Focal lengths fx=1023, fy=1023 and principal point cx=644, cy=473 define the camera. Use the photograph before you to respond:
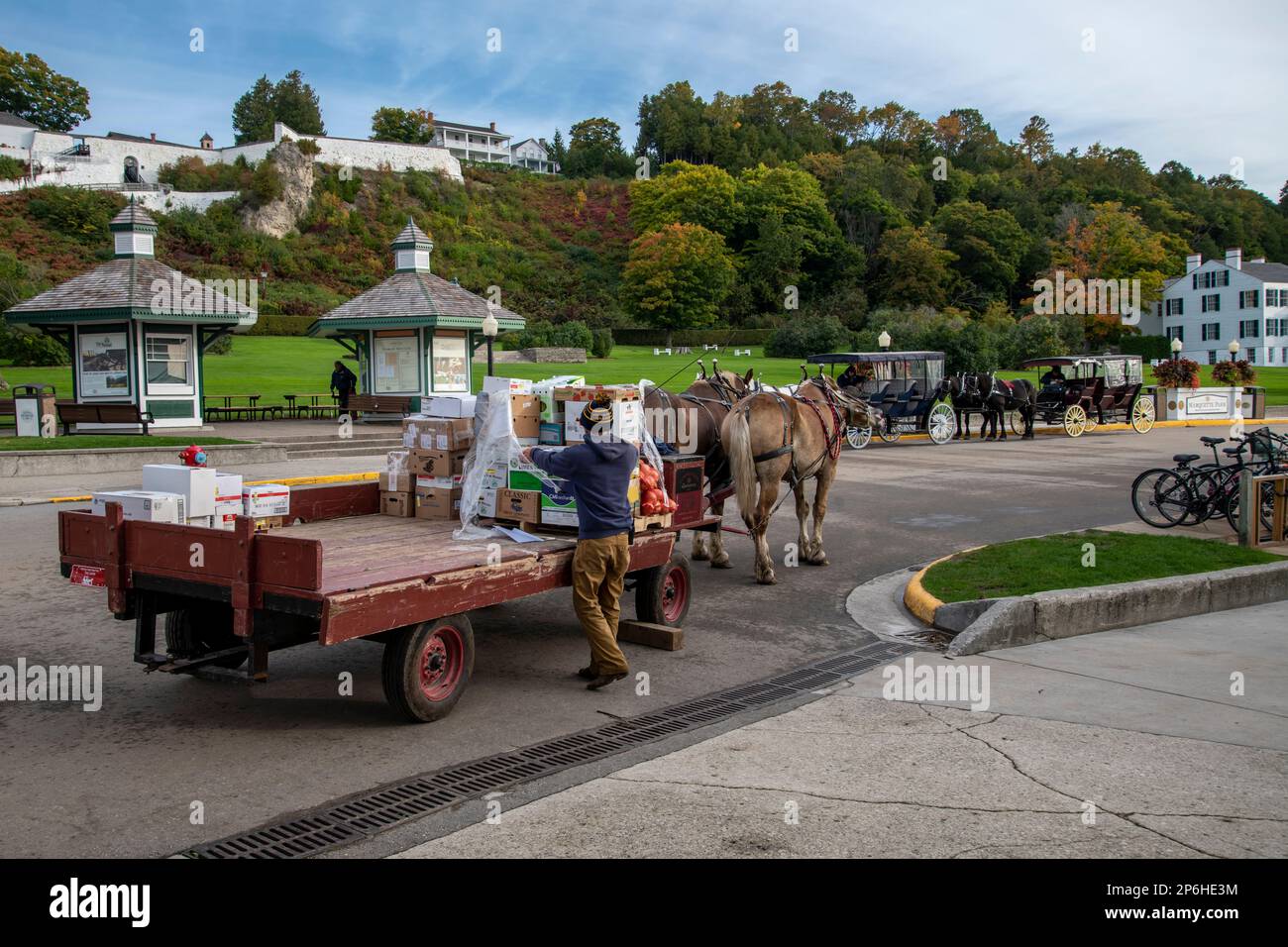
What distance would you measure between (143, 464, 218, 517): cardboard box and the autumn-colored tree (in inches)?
2885

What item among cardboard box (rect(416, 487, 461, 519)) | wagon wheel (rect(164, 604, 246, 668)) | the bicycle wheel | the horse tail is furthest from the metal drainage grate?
the bicycle wheel

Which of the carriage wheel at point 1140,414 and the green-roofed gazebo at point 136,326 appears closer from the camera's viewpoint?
the green-roofed gazebo at point 136,326

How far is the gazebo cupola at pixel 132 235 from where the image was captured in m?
27.8

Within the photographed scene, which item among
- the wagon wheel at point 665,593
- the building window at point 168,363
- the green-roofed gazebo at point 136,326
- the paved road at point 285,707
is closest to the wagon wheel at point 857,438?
the paved road at point 285,707

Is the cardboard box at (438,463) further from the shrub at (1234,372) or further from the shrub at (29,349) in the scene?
the shrub at (1234,372)

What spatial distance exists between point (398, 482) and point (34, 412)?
18.7 metres

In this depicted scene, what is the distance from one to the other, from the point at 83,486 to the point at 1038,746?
1668 cm

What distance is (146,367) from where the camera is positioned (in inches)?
1048

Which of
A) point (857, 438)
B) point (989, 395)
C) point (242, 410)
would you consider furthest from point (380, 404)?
point (989, 395)

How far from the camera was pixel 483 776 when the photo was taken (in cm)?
558

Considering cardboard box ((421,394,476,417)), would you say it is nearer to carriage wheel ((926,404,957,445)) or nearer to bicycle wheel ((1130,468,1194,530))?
bicycle wheel ((1130,468,1194,530))

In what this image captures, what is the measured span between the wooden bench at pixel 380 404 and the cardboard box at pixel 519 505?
21.9m

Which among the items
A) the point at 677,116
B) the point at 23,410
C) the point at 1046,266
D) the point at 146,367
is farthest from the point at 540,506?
the point at 677,116
